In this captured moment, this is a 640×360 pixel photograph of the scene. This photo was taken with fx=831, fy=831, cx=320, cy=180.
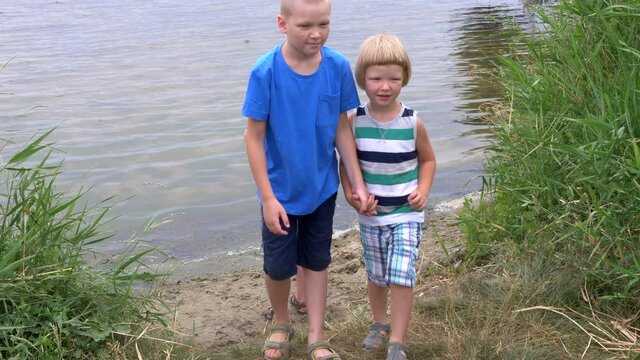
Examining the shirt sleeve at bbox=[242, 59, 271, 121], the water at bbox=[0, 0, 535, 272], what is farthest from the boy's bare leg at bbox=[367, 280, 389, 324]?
the water at bbox=[0, 0, 535, 272]

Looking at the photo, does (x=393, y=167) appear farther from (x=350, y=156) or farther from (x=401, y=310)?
(x=401, y=310)

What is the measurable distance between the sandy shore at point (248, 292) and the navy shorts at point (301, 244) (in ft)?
2.16

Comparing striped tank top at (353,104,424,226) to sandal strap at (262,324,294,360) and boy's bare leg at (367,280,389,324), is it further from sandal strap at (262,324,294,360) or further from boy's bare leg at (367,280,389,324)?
sandal strap at (262,324,294,360)

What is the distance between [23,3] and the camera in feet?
64.1

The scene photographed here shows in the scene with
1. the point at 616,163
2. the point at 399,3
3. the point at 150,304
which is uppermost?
the point at 616,163

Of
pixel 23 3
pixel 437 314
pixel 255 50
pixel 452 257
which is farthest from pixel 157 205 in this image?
pixel 23 3

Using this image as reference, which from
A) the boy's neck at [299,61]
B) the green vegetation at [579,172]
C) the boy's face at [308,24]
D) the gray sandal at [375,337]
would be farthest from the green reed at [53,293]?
the green vegetation at [579,172]

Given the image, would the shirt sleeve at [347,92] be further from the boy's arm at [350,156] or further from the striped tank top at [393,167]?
the striped tank top at [393,167]

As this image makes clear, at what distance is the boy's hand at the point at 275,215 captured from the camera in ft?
11.7

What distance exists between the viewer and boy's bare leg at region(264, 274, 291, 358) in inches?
153

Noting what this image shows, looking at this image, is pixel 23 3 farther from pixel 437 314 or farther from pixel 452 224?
pixel 437 314

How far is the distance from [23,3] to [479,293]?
17.9 meters

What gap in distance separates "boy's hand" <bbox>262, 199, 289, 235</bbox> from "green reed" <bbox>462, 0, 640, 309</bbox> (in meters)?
1.28

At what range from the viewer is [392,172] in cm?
373
